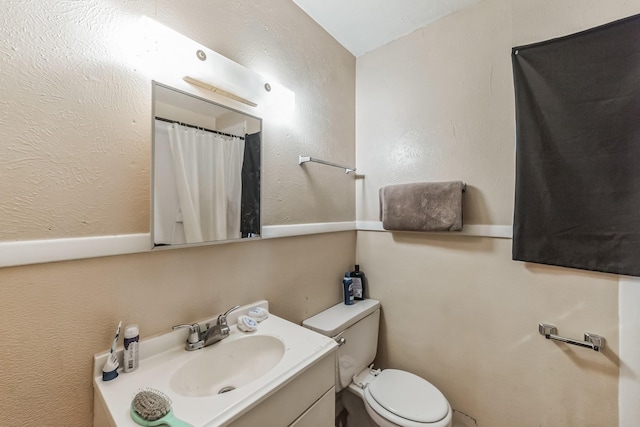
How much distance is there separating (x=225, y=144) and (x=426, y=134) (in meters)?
1.11

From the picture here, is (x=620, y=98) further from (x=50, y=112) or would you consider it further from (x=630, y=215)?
(x=50, y=112)

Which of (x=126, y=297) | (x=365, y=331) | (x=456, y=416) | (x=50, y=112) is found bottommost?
(x=456, y=416)

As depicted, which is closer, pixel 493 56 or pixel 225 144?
pixel 225 144

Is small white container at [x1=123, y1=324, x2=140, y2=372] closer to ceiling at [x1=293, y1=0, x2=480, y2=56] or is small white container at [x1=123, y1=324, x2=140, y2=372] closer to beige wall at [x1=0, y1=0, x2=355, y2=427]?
beige wall at [x1=0, y1=0, x2=355, y2=427]

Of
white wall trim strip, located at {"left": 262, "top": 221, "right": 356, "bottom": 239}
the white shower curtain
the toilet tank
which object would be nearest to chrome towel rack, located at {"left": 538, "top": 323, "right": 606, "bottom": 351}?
the toilet tank

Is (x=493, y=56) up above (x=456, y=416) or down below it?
above

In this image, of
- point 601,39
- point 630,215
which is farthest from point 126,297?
point 601,39

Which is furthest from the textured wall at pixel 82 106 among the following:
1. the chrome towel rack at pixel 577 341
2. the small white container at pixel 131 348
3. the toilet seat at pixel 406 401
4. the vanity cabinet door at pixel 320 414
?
→ the chrome towel rack at pixel 577 341

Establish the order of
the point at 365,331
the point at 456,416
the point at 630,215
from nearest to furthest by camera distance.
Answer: the point at 630,215, the point at 456,416, the point at 365,331

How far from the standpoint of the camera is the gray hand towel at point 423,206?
127 centimetres

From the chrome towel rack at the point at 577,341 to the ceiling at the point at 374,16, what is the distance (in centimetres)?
163

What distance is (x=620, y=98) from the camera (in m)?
0.94

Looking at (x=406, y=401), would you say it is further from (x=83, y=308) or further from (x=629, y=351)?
(x=83, y=308)

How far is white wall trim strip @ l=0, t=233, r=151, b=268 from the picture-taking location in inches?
23.4
